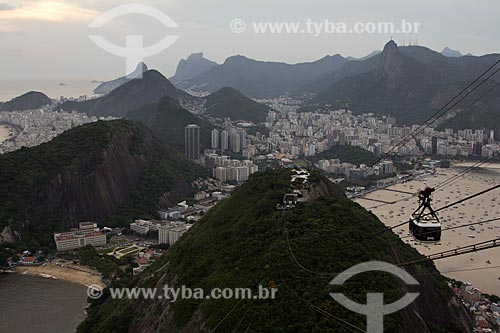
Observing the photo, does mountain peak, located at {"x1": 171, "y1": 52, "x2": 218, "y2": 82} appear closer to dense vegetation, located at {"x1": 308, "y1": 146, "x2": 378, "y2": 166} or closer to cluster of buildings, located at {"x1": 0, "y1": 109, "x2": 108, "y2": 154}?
cluster of buildings, located at {"x1": 0, "y1": 109, "x2": 108, "y2": 154}

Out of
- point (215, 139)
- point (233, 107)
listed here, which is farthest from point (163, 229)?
point (233, 107)

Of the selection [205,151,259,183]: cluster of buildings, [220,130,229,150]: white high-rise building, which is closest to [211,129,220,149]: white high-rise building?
[220,130,229,150]: white high-rise building

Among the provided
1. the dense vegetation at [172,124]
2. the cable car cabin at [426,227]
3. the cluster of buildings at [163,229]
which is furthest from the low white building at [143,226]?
the dense vegetation at [172,124]

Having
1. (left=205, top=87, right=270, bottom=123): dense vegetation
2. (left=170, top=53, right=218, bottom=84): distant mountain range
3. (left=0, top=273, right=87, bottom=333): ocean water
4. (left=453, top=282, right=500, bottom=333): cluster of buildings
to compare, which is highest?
(left=170, top=53, right=218, bottom=84): distant mountain range

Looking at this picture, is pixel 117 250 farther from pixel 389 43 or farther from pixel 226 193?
pixel 389 43

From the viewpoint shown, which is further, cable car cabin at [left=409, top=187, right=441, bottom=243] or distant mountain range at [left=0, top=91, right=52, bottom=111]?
distant mountain range at [left=0, top=91, right=52, bottom=111]

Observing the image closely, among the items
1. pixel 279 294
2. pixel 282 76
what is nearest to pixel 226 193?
pixel 279 294

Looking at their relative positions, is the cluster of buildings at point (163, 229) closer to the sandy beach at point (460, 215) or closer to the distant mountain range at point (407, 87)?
the sandy beach at point (460, 215)
